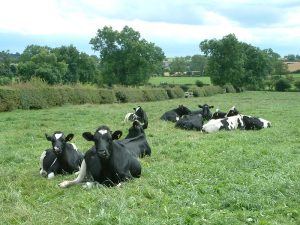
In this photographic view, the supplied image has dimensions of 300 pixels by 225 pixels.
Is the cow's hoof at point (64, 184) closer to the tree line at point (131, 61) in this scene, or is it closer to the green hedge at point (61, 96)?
the green hedge at point (61, 96)

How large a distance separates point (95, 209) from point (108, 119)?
17686mm

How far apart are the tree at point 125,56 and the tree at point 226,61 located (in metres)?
10.6

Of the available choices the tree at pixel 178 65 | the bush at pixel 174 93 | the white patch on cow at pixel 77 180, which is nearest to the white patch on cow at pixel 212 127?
the white patch on cow at pixel 77 180

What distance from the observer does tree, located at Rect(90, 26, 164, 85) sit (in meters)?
94.1

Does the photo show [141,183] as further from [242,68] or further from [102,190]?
[242,68]

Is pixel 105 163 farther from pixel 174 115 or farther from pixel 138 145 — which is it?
pixel 174 115

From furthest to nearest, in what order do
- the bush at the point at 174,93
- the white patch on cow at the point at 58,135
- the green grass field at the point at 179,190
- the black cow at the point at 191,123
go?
the bush at the point at 174,93 < the black cow at the point at 191,123 < the white patch on cow at the point at 58,135 < the green grass field at the point at 179,190

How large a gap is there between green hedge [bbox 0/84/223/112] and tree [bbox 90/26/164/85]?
38.1 meters

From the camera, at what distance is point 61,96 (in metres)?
37.8

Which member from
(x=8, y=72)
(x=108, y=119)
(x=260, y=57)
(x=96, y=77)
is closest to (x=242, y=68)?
(x=260, y=57)

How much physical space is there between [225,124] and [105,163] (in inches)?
418

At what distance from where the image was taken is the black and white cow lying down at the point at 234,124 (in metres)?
19.0

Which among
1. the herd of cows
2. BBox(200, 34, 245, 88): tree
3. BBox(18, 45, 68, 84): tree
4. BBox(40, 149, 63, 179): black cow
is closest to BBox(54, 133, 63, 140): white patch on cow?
the herd of cows

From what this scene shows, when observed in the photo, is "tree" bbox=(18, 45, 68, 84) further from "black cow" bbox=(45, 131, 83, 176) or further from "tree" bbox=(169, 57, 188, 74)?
"black cow" bbox=(45, 131, 83, 176)
